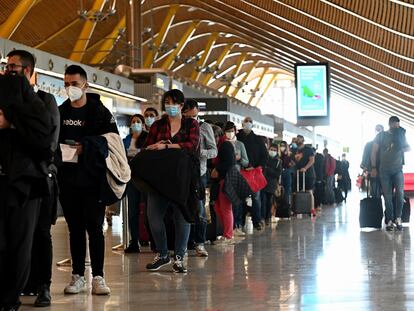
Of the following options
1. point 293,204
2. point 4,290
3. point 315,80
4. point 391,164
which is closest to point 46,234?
point 4,290

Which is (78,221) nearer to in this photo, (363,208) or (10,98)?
(10,98)

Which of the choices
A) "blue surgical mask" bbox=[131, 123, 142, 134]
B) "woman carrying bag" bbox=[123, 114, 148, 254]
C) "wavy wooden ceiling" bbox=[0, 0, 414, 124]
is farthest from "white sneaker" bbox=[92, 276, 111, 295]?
"wavy wooden ceiling" bbox=[0, 0, 414, 124]

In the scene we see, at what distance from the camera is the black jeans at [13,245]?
4906 mm

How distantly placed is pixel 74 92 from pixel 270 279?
7.16 ft

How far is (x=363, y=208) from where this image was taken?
13398mm

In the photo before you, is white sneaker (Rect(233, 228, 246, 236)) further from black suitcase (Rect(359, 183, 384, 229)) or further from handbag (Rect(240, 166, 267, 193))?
black suitcase (Rect(359, 183, 384, 229))

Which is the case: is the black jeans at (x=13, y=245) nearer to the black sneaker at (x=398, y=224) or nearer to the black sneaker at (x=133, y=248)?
the black sneaker at (x=133, y=248)

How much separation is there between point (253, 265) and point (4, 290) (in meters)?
3.72

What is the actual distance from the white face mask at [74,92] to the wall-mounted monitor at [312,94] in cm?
1433

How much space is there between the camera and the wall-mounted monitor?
67.6ft

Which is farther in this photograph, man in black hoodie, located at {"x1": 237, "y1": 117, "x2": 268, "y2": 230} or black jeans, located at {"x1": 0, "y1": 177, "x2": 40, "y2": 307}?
man in black hoodie, located at {"x1": 237, "y1": 117, "x2": 268, "y2": 230}

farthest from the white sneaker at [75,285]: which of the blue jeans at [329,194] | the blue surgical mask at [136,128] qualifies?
the blue jeans at [329,194]

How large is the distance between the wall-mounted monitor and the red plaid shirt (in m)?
12.7

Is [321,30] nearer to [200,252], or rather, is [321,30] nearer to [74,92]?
[200,252]
